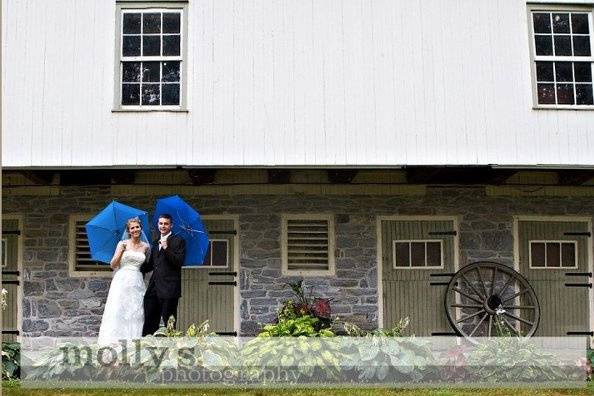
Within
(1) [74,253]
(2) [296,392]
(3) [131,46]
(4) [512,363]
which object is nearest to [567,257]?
(4) [512,363]

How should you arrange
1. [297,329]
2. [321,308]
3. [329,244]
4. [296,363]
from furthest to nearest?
[329,244] < [321,308] < [297,329] < [296,363]

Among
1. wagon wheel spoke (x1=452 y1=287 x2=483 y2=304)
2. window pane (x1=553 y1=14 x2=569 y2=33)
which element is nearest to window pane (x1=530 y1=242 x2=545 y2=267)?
wagon wheel spoke (x1=452 y1=287 x2=483 y2=304)

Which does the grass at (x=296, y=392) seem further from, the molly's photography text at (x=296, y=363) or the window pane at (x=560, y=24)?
the window pane at (x=560, y=24)

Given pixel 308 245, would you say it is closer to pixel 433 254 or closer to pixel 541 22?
pixel 433 254

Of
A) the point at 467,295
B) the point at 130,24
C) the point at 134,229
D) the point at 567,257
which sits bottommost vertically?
the point at 467,295

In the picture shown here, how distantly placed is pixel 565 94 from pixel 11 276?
7357 mm

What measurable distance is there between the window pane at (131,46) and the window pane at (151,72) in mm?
186

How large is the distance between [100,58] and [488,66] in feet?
15.3

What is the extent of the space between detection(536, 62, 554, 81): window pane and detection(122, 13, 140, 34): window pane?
4.90m

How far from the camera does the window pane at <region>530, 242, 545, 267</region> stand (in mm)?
9492

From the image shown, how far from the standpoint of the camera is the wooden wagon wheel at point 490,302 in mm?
9156

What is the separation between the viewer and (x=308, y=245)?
367 inches

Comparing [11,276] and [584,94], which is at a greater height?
[584,94]

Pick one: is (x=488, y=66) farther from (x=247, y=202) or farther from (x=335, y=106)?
(x=247, y=202)
